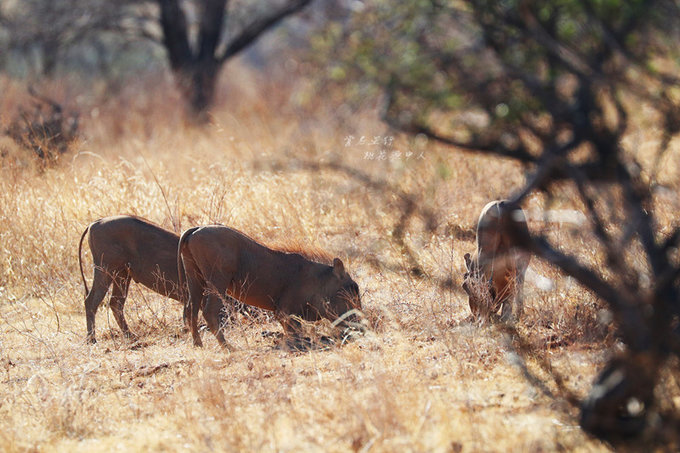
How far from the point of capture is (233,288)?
606cm

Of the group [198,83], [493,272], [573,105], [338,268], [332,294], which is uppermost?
[573,105]

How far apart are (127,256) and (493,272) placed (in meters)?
2.69

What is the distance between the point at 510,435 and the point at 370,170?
2.84 m

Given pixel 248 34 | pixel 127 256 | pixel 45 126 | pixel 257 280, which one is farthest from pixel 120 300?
pixel 248 34

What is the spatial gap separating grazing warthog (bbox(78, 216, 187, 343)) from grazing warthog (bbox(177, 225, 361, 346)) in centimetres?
29

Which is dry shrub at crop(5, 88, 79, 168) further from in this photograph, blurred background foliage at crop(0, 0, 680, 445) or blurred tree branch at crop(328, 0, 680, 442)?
blurred tree branch at crop(328, 0, 680, 442)

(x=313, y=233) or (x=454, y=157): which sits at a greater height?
(x=454, y=157)

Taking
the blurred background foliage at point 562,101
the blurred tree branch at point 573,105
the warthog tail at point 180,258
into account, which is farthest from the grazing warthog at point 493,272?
the warthog tail at point 180,258

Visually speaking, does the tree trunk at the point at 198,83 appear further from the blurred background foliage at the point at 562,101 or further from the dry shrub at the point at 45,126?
the blurred background foliage at the point at 562,101

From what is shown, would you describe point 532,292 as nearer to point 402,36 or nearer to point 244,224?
point 402,36

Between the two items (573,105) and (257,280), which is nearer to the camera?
(573,105)

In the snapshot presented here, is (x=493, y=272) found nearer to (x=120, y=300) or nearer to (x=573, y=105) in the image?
(x=573, y=105)

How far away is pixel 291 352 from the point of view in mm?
5363

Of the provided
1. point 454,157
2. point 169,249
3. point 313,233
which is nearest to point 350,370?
point 169,249
